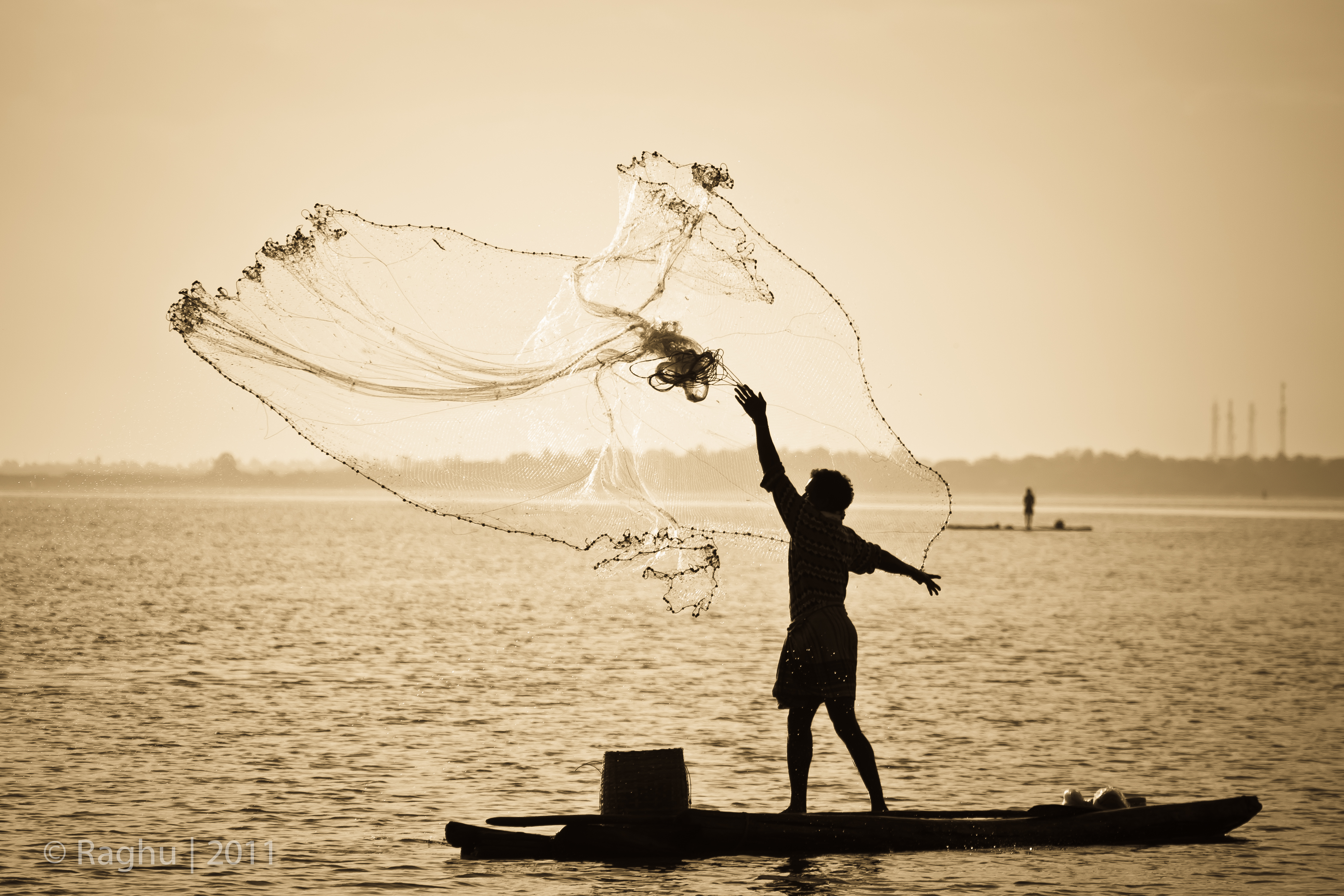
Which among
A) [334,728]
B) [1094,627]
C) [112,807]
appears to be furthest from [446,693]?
[1094,627]

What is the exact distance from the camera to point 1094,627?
2872 cm

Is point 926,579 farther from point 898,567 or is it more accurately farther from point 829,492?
point 829,492

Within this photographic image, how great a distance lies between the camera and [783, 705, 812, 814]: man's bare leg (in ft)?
29.5

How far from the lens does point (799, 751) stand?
29.9 ft

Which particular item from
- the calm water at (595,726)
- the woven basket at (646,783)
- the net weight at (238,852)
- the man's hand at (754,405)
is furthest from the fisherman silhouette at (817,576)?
the net weight at (238,852)

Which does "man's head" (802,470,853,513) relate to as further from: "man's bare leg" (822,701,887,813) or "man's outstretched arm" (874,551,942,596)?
A: "man's bare leg" (822,701,887,813)

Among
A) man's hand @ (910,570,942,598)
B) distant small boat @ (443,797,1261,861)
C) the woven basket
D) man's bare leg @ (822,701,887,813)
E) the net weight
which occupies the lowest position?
the net weight

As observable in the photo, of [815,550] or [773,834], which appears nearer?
[815,550]

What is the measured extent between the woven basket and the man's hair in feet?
6.18

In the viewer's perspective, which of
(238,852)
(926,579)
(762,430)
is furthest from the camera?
(238,852)

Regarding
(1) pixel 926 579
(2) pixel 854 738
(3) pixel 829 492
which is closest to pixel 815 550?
(3) pixel 829 492

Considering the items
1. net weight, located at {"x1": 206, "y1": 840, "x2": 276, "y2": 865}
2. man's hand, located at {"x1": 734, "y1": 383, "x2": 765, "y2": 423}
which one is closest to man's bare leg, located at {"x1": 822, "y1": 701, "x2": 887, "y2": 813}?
man's hand, located at {"x1": 734, "y1": 383, "x2": 765, "y2": 423}

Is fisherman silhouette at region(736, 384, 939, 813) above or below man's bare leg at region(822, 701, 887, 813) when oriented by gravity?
above

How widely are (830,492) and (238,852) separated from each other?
4.64m
